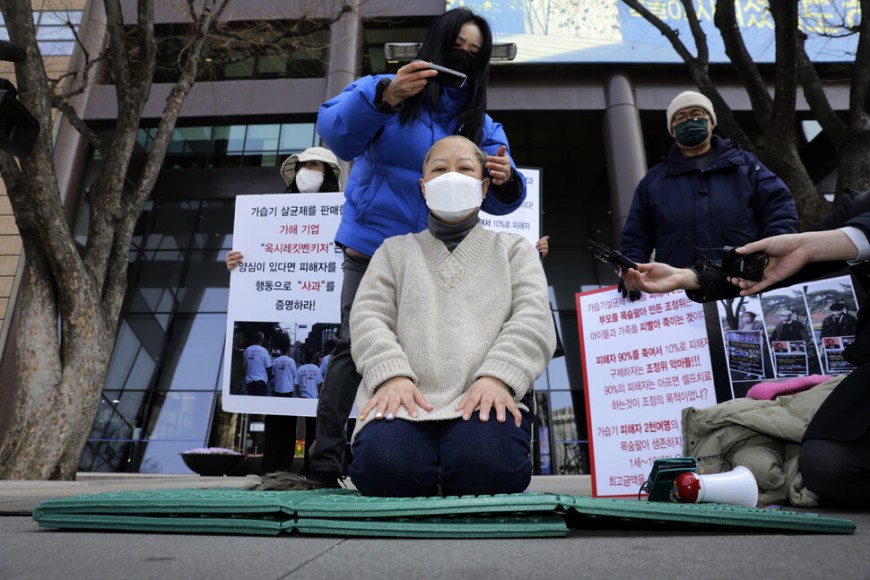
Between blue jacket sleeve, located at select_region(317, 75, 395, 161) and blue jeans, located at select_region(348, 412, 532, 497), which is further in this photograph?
blue jacket sleeve, located at select_region(317, 75, 395, 161)

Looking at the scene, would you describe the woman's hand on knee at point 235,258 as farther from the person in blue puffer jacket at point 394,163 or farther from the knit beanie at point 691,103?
the knit beanie at point 691,103

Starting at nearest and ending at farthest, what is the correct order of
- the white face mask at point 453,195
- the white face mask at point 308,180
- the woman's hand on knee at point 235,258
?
1. the white face mask at point 453,195
2. the woman's hand on knee at point 235,258
3. the white face mask at point 308,180

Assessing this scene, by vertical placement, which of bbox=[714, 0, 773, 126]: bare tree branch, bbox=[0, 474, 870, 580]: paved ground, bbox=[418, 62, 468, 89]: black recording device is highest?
bbox=[714, 0, 773, 126]: bare tree branch

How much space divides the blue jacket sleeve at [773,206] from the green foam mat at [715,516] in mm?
1903

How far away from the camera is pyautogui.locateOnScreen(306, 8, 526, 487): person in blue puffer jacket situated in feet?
8.31

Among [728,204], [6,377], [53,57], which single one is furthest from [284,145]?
[728,204]

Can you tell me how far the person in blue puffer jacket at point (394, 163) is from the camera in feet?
8.31

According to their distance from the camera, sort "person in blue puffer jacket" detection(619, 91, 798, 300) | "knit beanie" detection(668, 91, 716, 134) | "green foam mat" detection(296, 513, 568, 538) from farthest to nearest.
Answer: "knit beanie" detection(668, 91, 716, 134)
"person in blue puffer jacket" detection(619, 91, 798, 300)
"green foam mat" detection(296, 513, 568, 538)

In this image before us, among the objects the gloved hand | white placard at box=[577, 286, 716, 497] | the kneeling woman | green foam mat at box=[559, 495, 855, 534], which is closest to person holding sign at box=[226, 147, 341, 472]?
white placard at box=[577, 286, 716, 497]

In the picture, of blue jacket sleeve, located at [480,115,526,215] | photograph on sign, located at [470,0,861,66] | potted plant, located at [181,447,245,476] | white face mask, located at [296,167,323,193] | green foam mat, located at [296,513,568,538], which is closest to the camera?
green foam mat, located at [296,513,568,538]

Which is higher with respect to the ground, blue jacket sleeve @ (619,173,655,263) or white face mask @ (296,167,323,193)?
white face mask @ (296,167,323,193)

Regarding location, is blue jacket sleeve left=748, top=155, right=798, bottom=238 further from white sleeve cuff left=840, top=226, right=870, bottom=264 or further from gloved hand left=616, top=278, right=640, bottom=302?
white sleeve cuff left=840, top=226, right=870, bottom=264

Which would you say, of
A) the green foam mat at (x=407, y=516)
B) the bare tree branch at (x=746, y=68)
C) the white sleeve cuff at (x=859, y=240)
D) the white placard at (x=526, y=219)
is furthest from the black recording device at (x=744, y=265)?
the bare tree branch at (x=746, y=68)

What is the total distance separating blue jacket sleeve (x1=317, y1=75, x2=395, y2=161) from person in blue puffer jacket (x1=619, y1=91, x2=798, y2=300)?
160cm
